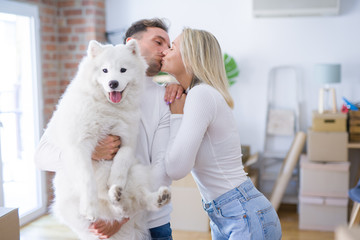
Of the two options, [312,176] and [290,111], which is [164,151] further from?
[290,111]

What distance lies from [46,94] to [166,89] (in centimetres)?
280

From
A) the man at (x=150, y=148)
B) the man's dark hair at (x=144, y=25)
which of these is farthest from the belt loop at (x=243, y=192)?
the man's dark hair at (x=144, y=25)

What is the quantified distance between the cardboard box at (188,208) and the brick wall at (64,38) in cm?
139

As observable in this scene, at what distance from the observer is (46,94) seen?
4164 millimetres

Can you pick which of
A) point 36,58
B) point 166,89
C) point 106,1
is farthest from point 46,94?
point 166,89

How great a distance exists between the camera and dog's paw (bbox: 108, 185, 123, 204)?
1384mm

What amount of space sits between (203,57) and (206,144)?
0.34 metres

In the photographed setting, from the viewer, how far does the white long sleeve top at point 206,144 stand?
146cm

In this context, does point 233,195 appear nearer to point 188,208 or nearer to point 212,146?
point 212,146

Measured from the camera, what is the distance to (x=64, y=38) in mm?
4332

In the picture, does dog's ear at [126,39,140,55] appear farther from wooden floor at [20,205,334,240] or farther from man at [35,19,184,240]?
wooden floor at [20,205,334,240]

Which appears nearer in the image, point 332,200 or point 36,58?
point 332,200

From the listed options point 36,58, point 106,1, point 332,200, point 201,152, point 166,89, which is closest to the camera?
point 201,152

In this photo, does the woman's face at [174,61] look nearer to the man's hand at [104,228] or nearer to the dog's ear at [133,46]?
the dog's ear at [133,46]
